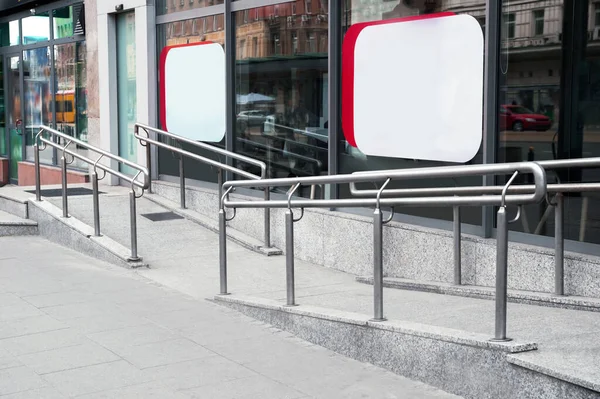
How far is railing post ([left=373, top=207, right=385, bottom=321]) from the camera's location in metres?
5.52

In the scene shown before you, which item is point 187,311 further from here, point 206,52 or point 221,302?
point 206,52

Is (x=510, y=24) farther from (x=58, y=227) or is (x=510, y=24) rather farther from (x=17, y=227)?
(x=17, y=227)

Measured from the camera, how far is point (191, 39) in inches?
465

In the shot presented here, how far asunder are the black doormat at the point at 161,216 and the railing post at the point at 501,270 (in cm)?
655

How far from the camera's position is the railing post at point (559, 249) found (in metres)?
5.93

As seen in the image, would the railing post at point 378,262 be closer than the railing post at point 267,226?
Yes

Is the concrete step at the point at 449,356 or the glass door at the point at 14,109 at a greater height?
the glass door at the point at 14,109

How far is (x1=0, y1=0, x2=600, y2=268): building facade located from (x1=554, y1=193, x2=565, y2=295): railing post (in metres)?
0.47

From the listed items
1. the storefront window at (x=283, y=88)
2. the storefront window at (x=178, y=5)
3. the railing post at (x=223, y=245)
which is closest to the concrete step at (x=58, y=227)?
the railing post at (x=223, y=245)

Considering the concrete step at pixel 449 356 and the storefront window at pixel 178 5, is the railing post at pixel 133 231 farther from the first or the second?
the storefront window at pixel 178 5

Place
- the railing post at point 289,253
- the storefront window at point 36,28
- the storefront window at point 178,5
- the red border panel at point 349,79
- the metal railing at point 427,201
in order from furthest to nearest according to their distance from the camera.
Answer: the storefront window at point 36,28 < the storefront window at point 178,5 < the red border panel at point 349,79 < the railing post at point 289,253 < the metal railing at point 427,201

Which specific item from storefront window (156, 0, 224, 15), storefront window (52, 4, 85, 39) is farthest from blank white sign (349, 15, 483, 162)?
storefront window (52, 4, 85, 39)

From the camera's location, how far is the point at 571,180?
651 cm

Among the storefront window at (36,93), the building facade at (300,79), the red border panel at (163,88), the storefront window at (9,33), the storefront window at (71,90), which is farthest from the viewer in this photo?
the storefront window at (9,33)
